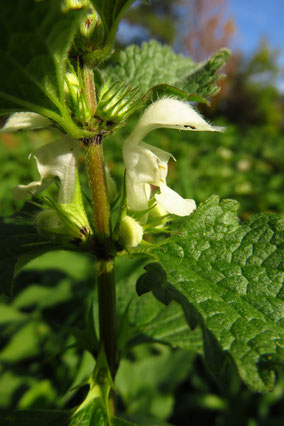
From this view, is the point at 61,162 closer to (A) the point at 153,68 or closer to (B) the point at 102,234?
(B) the point at 102,234

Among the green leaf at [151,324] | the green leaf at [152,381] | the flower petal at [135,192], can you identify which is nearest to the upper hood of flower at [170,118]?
the flower petal at [135,192]

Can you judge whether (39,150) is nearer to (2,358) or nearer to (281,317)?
(281,317)

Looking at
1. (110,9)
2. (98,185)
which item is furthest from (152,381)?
(110,9)

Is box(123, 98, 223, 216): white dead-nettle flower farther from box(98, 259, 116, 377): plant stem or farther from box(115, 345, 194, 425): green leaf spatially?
box(115, 345, 194, 425): green leaf

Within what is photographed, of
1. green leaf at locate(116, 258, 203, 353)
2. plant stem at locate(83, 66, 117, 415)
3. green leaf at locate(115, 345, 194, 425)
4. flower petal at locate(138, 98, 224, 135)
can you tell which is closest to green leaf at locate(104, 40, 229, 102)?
flower petal at locate(138, 98, 224, 135)

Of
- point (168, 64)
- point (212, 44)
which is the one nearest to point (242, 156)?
point (168, 64)

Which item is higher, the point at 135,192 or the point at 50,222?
the point at 135,192

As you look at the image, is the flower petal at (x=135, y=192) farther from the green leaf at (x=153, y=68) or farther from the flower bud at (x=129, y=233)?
the green leaf at (x=153, y=68)
